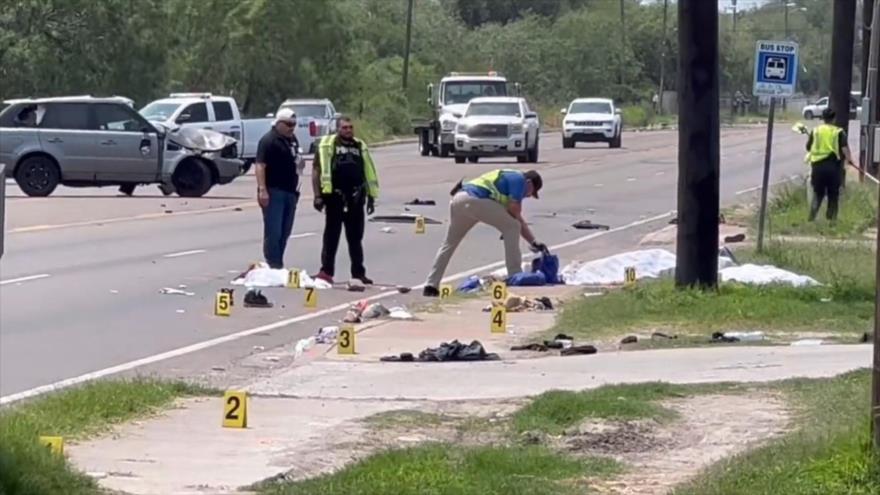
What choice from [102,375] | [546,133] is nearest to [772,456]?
[102,375]

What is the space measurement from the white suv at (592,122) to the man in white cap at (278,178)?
45.5 m

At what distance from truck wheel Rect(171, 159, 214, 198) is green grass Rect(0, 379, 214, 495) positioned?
23.2 meters

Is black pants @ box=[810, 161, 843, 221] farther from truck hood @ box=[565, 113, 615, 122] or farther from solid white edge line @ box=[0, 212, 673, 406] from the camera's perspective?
truck hood @ box=[565, 113, 615, 122]

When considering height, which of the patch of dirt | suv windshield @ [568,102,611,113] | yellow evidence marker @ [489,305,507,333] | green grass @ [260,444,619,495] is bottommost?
suv windshield @ [568,102,611,113]

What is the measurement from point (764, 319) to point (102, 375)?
603cm

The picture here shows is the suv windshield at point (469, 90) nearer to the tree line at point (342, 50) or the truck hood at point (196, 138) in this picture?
the tree line at point (342, 50)

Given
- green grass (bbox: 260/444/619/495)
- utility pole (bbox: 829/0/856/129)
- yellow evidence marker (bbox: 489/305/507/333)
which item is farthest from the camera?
utility pole (bbox: 829/0/856/129)

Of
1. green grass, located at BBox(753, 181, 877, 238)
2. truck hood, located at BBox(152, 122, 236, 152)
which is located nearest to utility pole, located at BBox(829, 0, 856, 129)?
green grass, located at BBox(753, 181, 877, 238)

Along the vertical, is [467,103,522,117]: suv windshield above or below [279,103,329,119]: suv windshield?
above

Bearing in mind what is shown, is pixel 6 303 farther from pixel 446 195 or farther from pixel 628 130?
pixel 628 130

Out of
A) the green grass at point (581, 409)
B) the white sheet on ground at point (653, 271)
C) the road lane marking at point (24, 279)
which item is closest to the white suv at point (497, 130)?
the white sheet on ground at point (653, 271)

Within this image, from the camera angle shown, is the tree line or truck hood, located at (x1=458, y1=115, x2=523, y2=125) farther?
the tree line

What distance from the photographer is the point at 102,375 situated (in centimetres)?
1295

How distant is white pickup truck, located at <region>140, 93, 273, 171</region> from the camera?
4069cm
